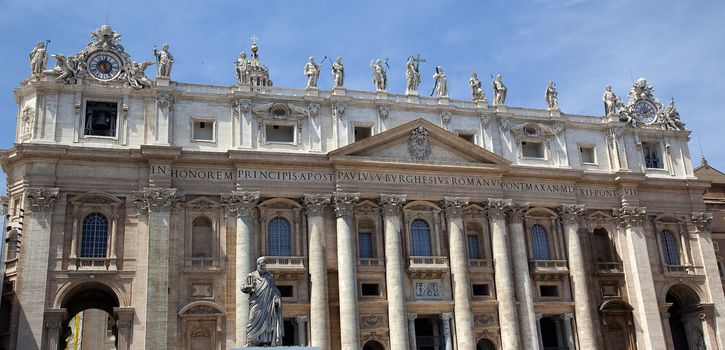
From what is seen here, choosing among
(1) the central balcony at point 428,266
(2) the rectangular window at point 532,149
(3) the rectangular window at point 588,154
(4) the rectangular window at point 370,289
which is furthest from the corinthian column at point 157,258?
(3) the rectangular window at point 588,154

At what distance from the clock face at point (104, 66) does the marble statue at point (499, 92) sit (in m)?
21.1

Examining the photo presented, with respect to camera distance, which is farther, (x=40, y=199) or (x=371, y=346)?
(x=371, y=346)

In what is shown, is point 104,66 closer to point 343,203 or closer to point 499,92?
point 343,203

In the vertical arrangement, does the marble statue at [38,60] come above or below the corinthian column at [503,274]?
above

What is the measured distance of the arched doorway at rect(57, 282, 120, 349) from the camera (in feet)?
116

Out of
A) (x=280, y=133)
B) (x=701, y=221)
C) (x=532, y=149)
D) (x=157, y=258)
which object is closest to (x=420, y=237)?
(x=280, y=133)

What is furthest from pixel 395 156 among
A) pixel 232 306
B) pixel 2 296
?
pixel 2 296

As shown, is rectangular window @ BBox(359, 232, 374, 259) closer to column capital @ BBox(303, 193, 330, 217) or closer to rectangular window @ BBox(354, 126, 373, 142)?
column capital @ BBox(303, 193, 330, 217)

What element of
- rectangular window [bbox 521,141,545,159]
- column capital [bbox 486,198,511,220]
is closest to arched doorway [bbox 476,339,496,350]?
column capital [bbox 486,198,511,220]

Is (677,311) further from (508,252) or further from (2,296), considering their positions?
(2,296)

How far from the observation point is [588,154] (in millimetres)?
45844

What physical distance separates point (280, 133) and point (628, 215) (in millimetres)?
20856

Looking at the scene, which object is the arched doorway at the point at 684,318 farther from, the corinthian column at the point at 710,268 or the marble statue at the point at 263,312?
the marble statue at the point at 263,312

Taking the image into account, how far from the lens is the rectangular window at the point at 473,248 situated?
4134 cm
